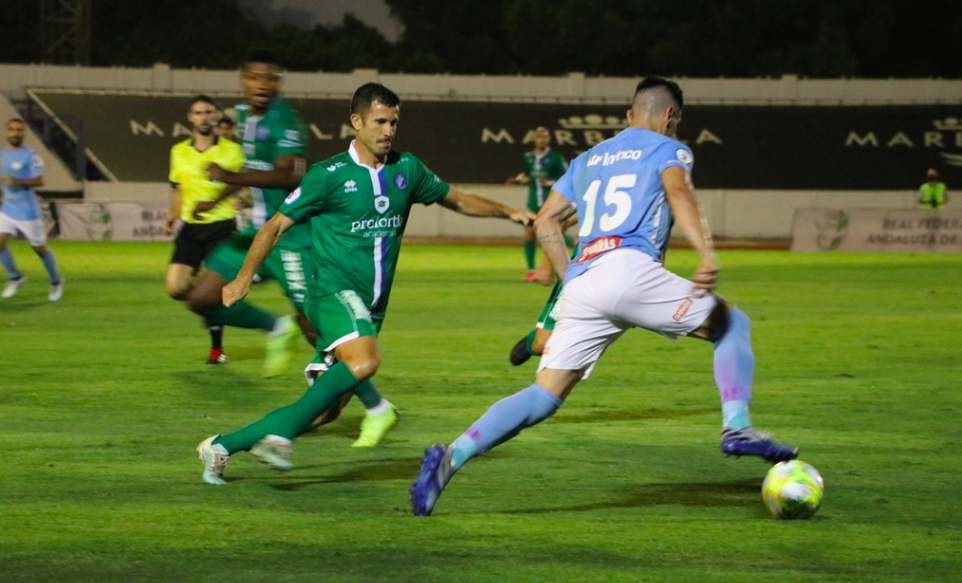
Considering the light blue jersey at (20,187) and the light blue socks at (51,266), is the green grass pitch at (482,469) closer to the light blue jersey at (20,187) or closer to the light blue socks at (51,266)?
the light blue socks at (51,266)

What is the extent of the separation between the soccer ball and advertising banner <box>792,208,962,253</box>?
78.2ft

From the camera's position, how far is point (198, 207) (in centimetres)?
984

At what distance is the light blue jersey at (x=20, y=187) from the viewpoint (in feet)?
52.0

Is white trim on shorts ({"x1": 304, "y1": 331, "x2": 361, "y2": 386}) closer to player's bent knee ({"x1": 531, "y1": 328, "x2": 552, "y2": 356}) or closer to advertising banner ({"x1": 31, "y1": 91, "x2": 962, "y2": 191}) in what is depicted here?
player's bent knee ({"x1": 531, "y1": 328, "x2": 552, "y2": 356})

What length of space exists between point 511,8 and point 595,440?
50.5m

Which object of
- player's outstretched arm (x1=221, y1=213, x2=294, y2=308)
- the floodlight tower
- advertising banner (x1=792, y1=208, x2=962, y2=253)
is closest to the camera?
player's outstretched arm (x1=221, y1=213, x2=294, y2=308)

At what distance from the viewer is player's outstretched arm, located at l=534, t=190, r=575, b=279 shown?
5.74 metres

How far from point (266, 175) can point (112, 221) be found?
2501 cm

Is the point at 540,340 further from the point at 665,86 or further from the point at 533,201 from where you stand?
the point at 533,201

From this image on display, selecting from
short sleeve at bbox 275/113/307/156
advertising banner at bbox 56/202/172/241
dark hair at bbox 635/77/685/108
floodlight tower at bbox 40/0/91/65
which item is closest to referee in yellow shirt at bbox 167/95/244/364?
short sleeve at bbox 275/113/307/156

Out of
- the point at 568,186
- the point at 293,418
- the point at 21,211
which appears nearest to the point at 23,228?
the point at 21,211

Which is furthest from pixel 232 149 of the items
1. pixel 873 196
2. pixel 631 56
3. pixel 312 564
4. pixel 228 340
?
pixel 631 56

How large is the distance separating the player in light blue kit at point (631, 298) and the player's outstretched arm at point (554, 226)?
0.23 meters

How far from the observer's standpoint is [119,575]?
169 inches
